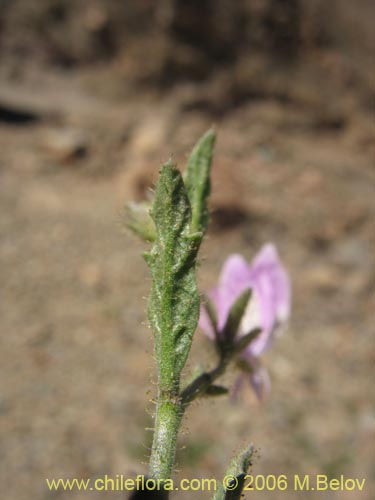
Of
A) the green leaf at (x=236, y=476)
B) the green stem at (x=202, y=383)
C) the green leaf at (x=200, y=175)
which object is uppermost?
the green leaf at (x=200, y=175)

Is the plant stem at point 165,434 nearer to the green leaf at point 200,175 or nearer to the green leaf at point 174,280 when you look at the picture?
the green leaf at point 174,280

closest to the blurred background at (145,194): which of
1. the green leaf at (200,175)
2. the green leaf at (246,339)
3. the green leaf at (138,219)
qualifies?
the green leaf at (246,339)

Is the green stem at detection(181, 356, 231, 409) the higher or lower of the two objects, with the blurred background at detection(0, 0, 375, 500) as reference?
lower

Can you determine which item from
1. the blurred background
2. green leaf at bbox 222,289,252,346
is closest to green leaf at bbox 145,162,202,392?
green leaf at bbox 222,289,252,346

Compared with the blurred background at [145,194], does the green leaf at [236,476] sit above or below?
below

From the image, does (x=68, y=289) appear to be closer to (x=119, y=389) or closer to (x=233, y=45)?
(x=119, y=389)

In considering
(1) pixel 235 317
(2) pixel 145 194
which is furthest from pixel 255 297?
(2) pixel 145 194

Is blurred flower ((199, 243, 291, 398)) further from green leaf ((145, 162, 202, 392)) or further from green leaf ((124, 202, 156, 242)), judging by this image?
green leaf ((145, 162, 202, 392))

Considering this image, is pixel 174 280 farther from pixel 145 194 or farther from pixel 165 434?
pixel 145 194
